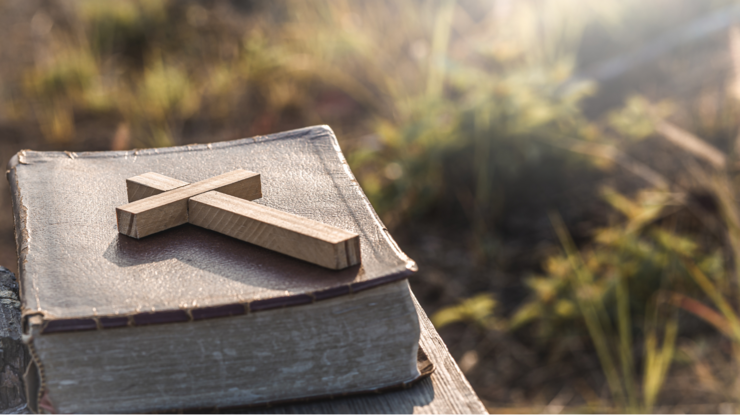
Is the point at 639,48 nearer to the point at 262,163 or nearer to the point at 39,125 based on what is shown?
the point at 262,163

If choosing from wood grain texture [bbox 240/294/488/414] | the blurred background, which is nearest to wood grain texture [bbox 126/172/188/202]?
wood grain texture [bbox 240/294/488/414]

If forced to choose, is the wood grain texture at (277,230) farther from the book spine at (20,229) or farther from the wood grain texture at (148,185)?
the book spine at (20,229)

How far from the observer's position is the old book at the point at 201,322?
70 cm

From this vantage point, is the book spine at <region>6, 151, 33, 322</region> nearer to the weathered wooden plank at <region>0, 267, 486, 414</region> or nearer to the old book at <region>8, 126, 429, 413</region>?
the old book at <region>8, 126, 429, 413</region>

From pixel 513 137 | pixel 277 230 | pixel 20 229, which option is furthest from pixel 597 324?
pixel 20 229

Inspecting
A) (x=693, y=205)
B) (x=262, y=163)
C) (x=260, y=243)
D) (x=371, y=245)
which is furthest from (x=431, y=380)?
(x=693, y=205)

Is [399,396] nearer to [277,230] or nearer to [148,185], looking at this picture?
[277,230]

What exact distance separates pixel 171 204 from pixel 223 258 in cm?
14

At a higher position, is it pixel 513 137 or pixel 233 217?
pixel 513 137

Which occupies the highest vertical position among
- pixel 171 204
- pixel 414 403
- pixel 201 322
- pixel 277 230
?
pixel 171 204

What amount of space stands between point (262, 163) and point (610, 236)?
1.64 meters

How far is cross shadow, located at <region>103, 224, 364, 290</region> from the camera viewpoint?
2.47 ft

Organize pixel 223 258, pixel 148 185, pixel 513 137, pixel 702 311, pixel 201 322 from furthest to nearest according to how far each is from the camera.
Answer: pixel 513 137 < pixel 702 311 < pixel 148 185 < pixel 223 258 < pixel 201 322

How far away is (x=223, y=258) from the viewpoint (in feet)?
2.73
